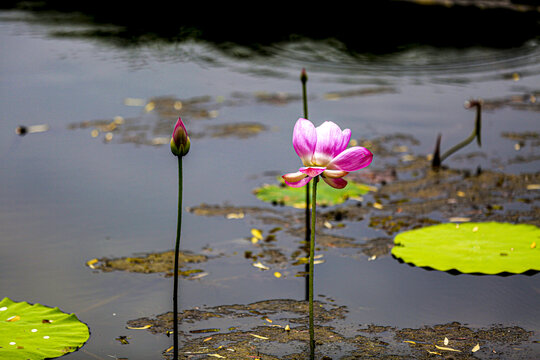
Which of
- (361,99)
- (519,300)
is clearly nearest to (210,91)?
(361,99)

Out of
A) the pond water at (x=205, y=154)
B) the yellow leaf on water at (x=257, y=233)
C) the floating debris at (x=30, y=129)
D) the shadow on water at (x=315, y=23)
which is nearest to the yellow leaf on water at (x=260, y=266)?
the pond water at (x=205, y=154)

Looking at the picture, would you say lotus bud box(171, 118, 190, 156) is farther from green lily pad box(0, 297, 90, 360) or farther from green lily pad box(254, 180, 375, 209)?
green lily pad box(254, 180, 375, 209)

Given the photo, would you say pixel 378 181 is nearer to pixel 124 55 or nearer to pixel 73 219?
pixel 73 219

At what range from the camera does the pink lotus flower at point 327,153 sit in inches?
61.6

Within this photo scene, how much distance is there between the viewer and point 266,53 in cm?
613

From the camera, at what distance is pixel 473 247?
7.93 ft

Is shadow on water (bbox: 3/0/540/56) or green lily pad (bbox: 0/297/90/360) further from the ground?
shadow on water (bbox: 3/0/540/56)

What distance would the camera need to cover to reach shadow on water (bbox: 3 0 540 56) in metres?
6.56

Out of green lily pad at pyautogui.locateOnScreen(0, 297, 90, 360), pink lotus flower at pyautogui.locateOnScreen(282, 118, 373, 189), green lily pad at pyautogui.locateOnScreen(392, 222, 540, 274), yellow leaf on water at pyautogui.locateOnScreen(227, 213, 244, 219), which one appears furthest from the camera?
yellow leaf on water at pyautogui.locateOnScreen(227, 213, 244, 219)

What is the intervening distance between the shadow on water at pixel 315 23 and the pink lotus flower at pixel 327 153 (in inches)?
182

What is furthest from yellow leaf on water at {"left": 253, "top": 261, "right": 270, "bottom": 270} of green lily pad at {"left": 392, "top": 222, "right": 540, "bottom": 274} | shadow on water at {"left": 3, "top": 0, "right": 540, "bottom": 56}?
shadow on water at {"left": 3, "top": 0, "right": 540, "bottom": 56}

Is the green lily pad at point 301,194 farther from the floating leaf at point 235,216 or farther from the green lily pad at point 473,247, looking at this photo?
the green lily pad at point 473,247

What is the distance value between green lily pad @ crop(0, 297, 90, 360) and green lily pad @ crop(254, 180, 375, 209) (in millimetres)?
1351

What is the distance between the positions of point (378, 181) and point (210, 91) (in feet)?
6.68
